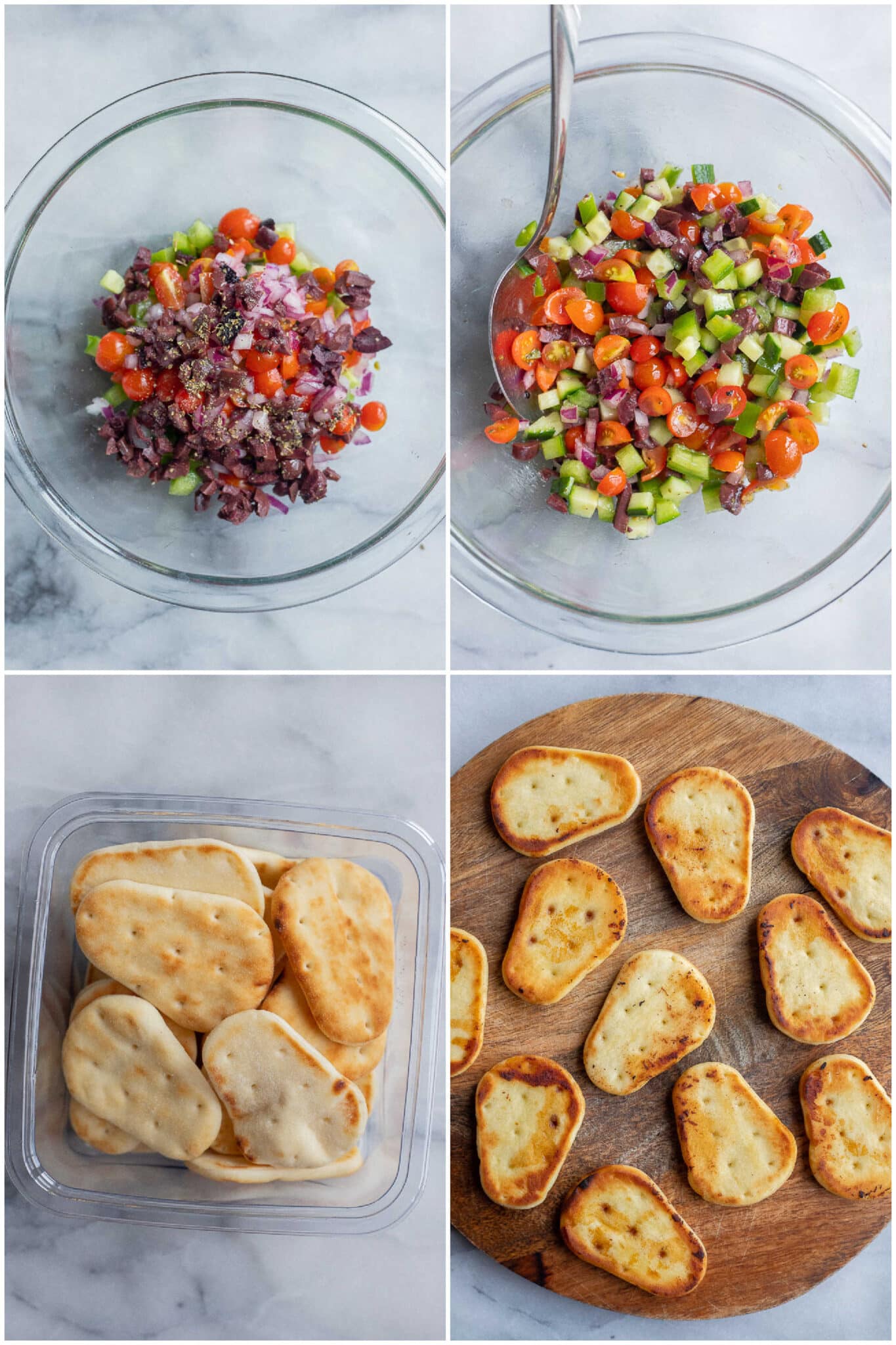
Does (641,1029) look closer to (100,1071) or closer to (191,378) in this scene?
(100,1071)

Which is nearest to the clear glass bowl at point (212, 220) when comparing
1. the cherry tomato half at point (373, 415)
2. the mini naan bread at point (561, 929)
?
the cherry tomato half at point (373, 415)

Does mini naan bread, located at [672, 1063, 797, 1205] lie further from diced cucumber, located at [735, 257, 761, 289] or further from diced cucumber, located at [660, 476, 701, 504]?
diced cucumber, located at [735, 257, 761, 289]

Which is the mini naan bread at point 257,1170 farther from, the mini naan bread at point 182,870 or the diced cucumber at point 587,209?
the diced cucumber at point 587,209

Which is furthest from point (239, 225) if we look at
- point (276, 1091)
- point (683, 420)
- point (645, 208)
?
point (276, 1091)

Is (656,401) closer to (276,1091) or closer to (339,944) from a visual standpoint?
(339,944)

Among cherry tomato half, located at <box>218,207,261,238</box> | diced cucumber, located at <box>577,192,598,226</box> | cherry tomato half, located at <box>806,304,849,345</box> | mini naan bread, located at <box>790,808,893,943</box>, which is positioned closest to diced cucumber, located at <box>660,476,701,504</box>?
cherry tomato half, located at <box>806,304,849,345</box>
